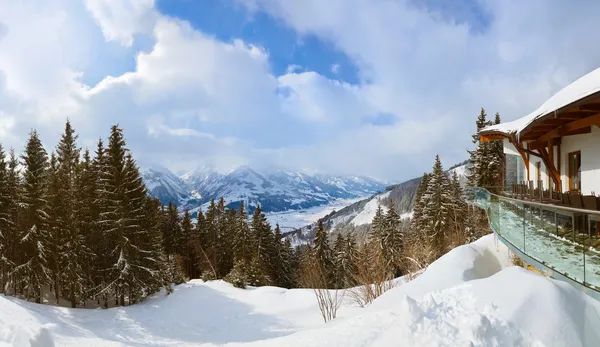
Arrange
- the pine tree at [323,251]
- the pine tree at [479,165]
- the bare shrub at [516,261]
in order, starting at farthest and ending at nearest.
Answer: the pine tree at [323,251]
the pine tree at [479,165]
the bare shrub at [516,261]

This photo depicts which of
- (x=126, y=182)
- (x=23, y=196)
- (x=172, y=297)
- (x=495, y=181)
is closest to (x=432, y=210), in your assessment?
(x=495, y=181)

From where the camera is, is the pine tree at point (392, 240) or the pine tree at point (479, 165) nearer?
the pine tree at point (479, 165)

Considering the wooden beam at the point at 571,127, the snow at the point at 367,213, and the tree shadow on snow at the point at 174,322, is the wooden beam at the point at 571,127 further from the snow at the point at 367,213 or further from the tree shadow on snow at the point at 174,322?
the snow at the point at 367,213

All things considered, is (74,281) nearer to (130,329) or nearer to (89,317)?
(89,317)

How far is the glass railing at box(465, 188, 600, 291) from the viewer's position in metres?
6.41

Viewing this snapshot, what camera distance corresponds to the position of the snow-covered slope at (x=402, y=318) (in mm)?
5871

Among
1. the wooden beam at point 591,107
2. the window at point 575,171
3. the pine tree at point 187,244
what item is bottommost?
the pine tree at point 187,244

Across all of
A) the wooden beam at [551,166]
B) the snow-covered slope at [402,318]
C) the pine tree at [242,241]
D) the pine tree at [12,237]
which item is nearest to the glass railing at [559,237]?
the snow-covered slope at [402,318]

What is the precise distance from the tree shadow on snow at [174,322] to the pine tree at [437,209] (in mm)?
19643

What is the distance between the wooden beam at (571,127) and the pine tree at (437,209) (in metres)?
19.1

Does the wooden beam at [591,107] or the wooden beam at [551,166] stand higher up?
the wooden beam at [591,107]

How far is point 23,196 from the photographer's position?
72.2ft

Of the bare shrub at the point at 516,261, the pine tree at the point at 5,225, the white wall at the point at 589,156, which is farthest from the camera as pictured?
the pine tree at the point at 5,225

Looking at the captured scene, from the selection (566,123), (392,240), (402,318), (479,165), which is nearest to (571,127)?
(566,123)
